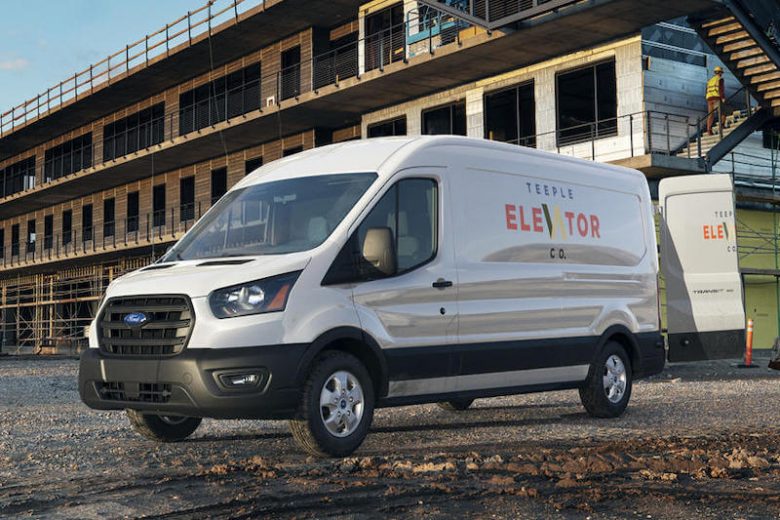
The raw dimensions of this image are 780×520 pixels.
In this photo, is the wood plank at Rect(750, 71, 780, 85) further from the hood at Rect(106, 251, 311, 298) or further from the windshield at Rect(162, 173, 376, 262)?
the hood at Rect(106, 251, 311, 298)

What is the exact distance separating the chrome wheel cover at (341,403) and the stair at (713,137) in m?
15.6

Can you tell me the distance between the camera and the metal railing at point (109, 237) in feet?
120

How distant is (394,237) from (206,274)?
1.41m

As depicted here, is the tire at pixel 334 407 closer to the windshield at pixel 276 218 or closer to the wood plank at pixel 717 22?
the windshield at pixel 276 218

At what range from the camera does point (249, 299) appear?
268 inches

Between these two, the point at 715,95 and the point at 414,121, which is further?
the point at 414,121

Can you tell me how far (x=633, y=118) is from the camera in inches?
840

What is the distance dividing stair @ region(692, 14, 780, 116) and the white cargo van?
12.0 meters

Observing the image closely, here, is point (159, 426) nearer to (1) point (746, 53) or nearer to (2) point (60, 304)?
(1) point (746, 53)

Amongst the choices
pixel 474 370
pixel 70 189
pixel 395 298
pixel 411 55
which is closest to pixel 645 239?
pixel 474 370

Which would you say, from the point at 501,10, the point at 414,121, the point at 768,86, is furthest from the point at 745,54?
the point at 414,121

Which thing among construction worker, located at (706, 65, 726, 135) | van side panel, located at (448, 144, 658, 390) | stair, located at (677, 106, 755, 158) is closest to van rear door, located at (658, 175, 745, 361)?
van side panel, located at (448, 144, 658, 390)

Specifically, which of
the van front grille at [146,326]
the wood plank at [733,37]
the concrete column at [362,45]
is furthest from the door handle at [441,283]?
the concrete column at [362,45]

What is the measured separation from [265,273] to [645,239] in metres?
5.29
